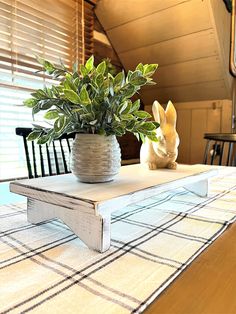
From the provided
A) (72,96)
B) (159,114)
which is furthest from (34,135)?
(159,114)

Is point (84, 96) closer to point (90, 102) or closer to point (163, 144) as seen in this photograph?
point (90, 102)

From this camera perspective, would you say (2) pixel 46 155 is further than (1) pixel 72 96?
Yes

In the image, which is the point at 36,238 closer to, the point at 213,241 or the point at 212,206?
the point at 213,241

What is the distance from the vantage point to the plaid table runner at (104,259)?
357mm

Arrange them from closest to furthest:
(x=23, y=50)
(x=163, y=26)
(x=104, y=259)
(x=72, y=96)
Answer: (x=104, y=259) → (x=72, y=96) → (x=23, y=50) → (x=163, y=26)

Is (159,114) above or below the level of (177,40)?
below

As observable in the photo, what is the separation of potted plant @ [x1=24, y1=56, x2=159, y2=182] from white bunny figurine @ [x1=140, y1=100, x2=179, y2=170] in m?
0.19

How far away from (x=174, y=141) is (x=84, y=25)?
1.73 m

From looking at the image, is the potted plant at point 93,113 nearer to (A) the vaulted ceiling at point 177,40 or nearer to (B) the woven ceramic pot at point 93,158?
(B) the woven ceramic pot at point 93,158

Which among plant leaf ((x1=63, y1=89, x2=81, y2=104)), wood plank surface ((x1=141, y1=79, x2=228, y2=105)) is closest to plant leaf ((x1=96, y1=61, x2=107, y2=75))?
plant leaf ((x1=63, y1=89, x2=81, y2=104))

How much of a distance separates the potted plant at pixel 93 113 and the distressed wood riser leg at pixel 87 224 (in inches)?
4.9

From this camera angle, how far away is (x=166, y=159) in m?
0.95

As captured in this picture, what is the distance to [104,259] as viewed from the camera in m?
0.49

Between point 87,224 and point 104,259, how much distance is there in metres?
0.09
